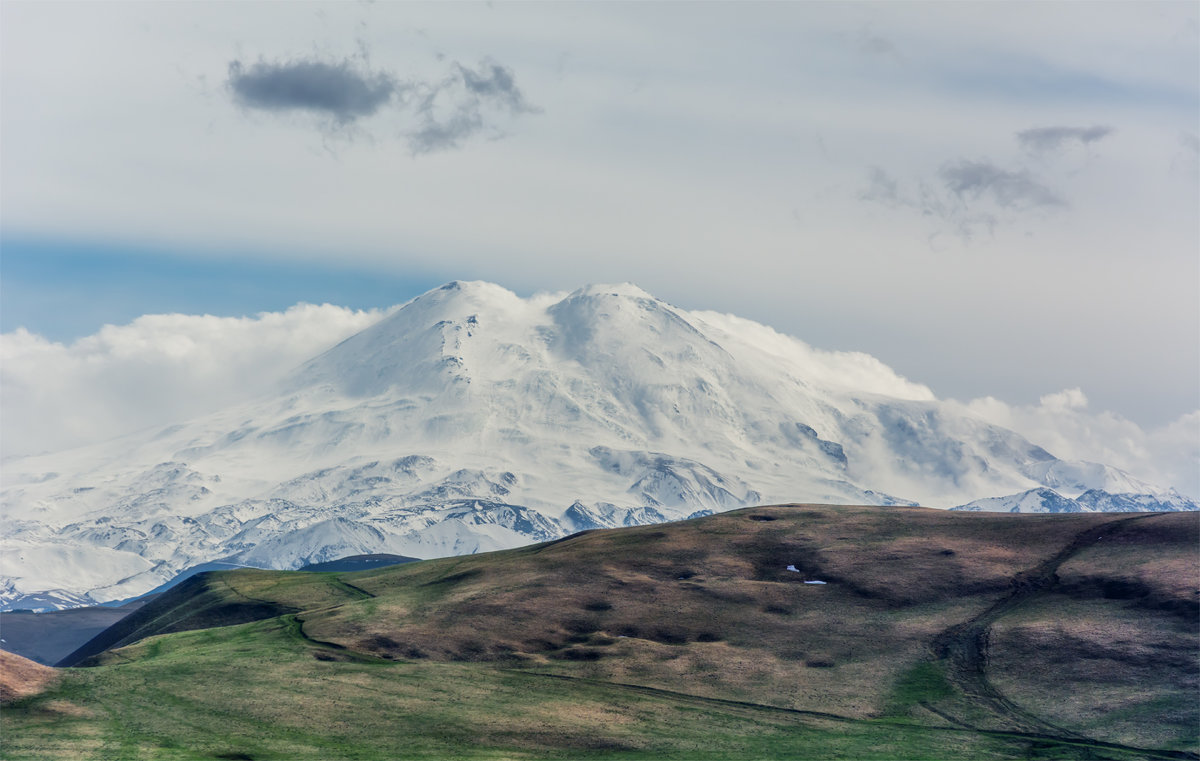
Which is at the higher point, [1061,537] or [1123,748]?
[1061,537]

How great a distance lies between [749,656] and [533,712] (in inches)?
1265

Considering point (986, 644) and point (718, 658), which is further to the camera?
point (718, 658)

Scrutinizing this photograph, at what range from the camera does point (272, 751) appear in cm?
10200

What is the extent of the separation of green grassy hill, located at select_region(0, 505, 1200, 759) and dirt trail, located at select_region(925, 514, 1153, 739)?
387 mm

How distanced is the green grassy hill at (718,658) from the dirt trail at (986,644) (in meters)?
0.39

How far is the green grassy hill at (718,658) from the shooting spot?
360 feet

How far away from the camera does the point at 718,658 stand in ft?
454

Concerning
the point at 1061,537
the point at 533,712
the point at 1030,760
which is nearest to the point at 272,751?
the point at 533,712

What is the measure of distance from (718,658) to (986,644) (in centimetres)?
3114

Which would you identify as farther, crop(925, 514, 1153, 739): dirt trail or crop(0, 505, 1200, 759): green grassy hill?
crop(925, 514, 1153, 739): dirt trail

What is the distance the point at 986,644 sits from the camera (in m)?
136

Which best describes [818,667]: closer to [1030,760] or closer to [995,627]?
[995,627]

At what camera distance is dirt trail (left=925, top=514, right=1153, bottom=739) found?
11762 cm

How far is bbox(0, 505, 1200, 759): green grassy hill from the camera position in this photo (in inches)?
4316
